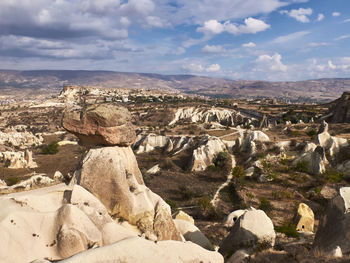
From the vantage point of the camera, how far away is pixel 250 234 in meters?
12.9

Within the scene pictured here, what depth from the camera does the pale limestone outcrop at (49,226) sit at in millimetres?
8312

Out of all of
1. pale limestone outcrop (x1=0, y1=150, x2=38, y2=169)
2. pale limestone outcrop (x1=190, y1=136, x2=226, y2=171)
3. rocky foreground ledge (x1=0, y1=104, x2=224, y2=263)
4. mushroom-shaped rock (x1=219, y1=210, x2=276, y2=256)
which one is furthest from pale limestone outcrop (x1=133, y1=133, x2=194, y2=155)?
rocky foreground ledge (x1=0, y1=104, x2=224, y2=263)

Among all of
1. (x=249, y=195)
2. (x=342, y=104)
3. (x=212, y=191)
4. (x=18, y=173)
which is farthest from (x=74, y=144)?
(x=342, y=104)

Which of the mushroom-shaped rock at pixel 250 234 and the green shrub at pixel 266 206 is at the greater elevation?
the mushroom-shaped rock at pixel 250 234

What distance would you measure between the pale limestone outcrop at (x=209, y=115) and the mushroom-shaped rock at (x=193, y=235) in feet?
240

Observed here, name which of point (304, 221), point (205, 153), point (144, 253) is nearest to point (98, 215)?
point (144, 253)

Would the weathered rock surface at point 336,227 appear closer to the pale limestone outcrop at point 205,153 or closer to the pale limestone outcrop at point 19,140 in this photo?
the pale limestone outcrop at point 205,153

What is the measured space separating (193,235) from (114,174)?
5760 millimetres

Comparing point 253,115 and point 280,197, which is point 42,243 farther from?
point 253,115

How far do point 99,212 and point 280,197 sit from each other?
20.3 m

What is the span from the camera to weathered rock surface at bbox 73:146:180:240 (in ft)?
39.2

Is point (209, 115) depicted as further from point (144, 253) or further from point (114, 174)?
point (144, 253)

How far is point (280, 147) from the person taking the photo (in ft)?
114

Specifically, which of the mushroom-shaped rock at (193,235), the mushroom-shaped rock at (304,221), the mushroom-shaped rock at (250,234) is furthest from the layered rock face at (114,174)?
the mushroom-shaped rock at (304,221)
